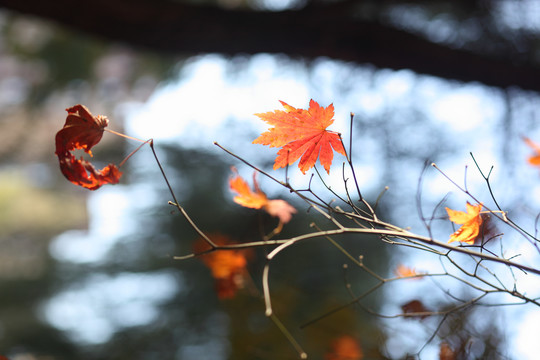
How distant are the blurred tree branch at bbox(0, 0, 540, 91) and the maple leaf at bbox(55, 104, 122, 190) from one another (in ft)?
2.14

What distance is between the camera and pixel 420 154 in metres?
1.19

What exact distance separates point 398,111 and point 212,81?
0.67m

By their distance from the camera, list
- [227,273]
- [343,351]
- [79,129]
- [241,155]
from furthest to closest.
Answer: [241,155]
[343,351]
[227,273]
[79,129]

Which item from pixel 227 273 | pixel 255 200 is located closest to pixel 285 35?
pixel 227 273

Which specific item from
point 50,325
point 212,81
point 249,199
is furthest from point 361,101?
point 50,325

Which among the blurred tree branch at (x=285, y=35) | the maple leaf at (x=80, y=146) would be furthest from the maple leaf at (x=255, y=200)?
the blurred tree branch at (x=285, y=35)

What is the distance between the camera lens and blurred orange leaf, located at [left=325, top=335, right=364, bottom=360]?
805mm

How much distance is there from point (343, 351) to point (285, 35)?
68cm

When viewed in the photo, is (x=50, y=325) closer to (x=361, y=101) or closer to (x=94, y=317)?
(x=94, y=317)

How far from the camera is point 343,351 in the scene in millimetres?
835

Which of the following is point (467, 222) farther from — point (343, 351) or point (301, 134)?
point (343, 351)

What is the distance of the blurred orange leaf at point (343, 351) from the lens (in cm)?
80

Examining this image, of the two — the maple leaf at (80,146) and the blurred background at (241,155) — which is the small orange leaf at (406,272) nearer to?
the blurred background at (241,155)

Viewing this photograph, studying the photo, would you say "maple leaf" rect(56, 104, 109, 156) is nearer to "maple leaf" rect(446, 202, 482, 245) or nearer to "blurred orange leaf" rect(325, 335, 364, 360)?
"maple leaf" rect(446, 202, 482, 245)
